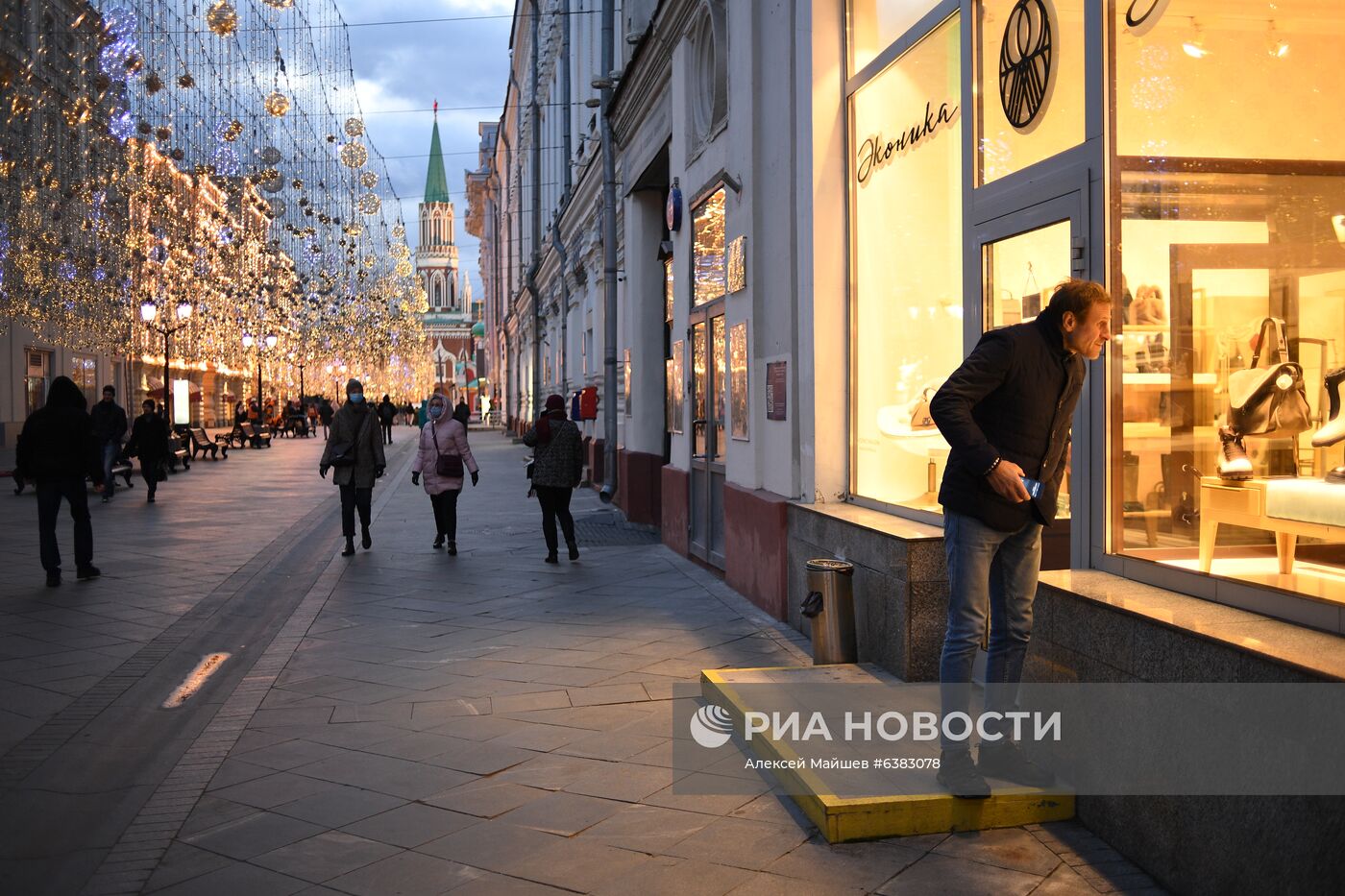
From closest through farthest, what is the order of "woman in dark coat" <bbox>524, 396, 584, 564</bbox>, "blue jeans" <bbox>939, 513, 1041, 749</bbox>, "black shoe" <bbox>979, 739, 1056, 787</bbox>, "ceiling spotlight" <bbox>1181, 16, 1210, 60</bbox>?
"blue jeans" <bbox>939, 513, 1041, 749</bbox> → "black shoe" <bbox>979, 739, 1056, 787</bbox> → "ceiling spotlight" <bbox>1181, 16, 1210, 60</bbox> → "woman in dark coat" <bbox>524, 396, 584, 564</bbox>

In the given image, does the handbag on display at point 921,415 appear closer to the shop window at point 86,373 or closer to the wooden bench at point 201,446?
the wooden bench at point 201,446

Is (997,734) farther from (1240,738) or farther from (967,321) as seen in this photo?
(967,321)

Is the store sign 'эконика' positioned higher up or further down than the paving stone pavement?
higher up

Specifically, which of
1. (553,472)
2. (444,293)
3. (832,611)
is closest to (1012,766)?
(832,611)

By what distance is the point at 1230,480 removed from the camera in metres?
5.05

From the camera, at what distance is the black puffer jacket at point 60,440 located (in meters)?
11.6

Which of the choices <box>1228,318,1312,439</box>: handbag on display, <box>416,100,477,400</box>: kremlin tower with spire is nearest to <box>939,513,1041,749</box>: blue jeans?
<box>1228,318,1312,439</box>: handbag on display

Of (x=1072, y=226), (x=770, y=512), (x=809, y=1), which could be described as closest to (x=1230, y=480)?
(x=1072, y=226)

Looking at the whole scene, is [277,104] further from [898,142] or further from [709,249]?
[898,142]

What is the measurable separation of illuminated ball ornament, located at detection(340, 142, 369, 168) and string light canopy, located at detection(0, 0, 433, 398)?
51 mm

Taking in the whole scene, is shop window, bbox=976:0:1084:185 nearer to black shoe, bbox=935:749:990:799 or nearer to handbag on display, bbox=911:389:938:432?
handbag on display, bbox=911:389:938:432

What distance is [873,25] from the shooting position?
344 inches

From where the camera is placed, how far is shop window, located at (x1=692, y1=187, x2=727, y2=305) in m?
11.8

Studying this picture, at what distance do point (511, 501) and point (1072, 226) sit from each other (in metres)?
16.5
